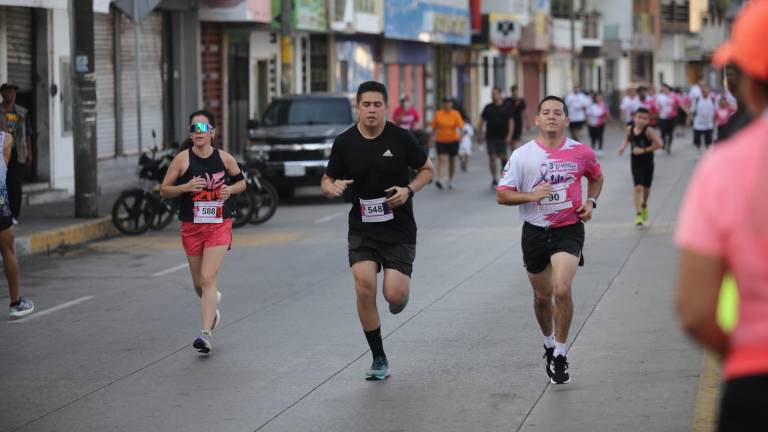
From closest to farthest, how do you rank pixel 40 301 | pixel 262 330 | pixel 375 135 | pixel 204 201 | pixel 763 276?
pixel 763 276, pixel 375 135, pixel 204 201, pixel 262 330, pixel 40 301

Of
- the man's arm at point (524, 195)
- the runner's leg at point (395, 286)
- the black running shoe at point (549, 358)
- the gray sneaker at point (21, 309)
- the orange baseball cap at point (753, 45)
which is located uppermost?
the orange baseball cap at point (753, 45)

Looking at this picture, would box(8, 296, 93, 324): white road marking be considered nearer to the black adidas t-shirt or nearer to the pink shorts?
the pink shorts

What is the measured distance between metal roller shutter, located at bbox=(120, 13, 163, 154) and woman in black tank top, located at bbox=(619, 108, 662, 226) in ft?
41.7

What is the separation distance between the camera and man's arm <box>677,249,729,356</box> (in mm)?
3592

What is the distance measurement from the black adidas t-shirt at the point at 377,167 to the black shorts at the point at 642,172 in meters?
11.0

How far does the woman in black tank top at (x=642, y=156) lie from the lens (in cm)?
2017

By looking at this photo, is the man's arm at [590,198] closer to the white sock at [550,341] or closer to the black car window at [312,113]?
the white sock at [550,341]

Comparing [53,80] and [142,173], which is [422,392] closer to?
[142,173]

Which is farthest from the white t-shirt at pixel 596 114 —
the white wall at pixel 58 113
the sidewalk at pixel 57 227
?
the white wall at pixel 58 113

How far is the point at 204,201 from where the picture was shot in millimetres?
11203

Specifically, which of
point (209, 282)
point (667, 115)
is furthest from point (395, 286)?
point (667, 115)

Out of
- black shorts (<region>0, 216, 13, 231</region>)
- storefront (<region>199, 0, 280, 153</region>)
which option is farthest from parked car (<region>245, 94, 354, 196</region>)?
black shorts (<region>0, 216, 13, 231</region>)

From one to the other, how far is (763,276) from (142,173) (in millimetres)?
18272

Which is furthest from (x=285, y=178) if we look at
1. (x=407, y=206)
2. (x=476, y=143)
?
(x=476, y=143)
